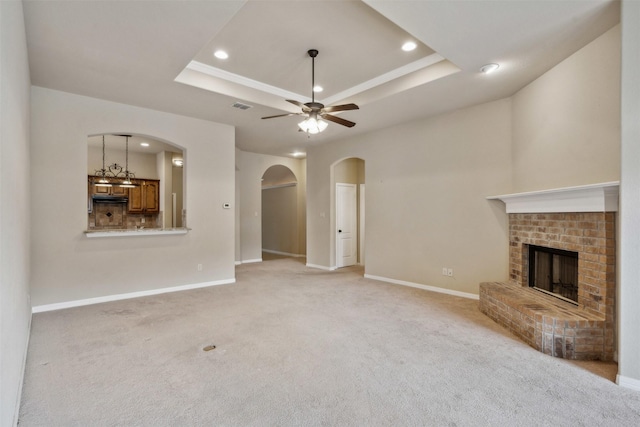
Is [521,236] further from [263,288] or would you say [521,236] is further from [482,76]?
[263,288]

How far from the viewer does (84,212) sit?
4.32m

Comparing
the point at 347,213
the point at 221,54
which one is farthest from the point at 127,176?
the point at 221,54

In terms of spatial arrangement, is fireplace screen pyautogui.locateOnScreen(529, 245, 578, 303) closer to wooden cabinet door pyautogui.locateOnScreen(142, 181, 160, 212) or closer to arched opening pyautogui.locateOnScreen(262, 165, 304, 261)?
arched opening pyautogui.locateOnScreen(262, 165, 304, 261)

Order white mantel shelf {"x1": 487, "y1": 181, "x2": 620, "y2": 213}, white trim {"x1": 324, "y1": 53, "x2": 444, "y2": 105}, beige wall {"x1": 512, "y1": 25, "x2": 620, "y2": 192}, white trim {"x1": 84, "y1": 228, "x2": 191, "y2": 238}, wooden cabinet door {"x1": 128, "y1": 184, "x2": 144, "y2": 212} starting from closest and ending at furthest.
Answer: white mantel shelf {"x1": 487, "y1": 181, "x2": 620, "y2": 213} < beige wall {"x1": 512, "y1": 25, "x2": 620, "y2": 192} < white trim {"x1": 324, "y1": 53, "x2": 444, "y2": 105} < white trim {"x1": 84, "y1": 228, "x2": 191, "y2": 238} < wooden cabinet door {"x1": 128, "y1": 184, "x2": 144, "y2": 212}

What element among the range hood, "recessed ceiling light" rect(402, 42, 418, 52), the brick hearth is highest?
"recessed ceiling light" rect(402, 42, 418, 52)

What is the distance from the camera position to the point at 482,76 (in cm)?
364

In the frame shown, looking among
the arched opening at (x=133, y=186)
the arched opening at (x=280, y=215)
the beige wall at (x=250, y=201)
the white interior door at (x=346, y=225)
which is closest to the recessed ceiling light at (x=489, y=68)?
the white interior door at (x=346, y=225)

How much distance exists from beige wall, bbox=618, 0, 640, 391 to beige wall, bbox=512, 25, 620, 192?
1.70 feet

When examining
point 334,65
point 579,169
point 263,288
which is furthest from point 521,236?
point 263,288

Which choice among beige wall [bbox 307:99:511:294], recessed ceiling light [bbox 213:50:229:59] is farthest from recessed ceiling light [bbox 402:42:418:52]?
recessed ceiling light [bbox 213:50:229:59]

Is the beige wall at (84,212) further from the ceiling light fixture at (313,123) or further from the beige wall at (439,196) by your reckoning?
the beige wall at (439,196)

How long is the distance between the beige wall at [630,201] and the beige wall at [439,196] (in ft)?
6.65

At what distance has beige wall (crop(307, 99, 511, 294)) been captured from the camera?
14.6 ft

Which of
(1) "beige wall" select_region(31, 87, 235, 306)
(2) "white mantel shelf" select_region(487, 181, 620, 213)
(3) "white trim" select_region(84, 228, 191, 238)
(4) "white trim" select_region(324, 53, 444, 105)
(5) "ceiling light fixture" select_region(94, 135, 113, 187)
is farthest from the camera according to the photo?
(5) "ceiling light fixture" select_region(94, 135, 113, 187)
